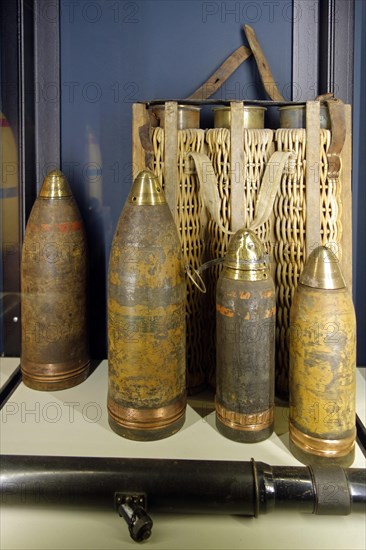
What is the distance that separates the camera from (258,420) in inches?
52.1

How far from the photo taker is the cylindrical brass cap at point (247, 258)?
128cm

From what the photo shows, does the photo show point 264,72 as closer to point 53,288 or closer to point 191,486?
point 53,288

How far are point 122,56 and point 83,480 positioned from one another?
114 cm

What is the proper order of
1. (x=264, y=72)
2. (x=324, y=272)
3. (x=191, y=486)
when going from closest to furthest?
(x=191, y=486) < (x=324, y=272) < (x=264, y=72)

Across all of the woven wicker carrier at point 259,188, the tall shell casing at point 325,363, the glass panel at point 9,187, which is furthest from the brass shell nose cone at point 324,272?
the glass panel at point 9,187

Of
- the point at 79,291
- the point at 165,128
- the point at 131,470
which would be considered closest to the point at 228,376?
the point at 131,470

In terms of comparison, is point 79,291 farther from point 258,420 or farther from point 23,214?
point 258,420

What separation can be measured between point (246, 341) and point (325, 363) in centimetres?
17

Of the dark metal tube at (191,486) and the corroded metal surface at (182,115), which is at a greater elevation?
the corroded metal surface at (182,115)

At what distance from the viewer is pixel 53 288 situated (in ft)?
5.04

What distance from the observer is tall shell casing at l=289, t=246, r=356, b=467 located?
3.98 feet

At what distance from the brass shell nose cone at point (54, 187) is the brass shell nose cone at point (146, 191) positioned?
1.00 feet

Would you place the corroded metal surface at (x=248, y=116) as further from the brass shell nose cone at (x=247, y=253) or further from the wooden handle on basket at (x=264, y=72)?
the brass shell nose cone at (x=247, y=253)

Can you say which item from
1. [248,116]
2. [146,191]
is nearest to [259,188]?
[248,116]
